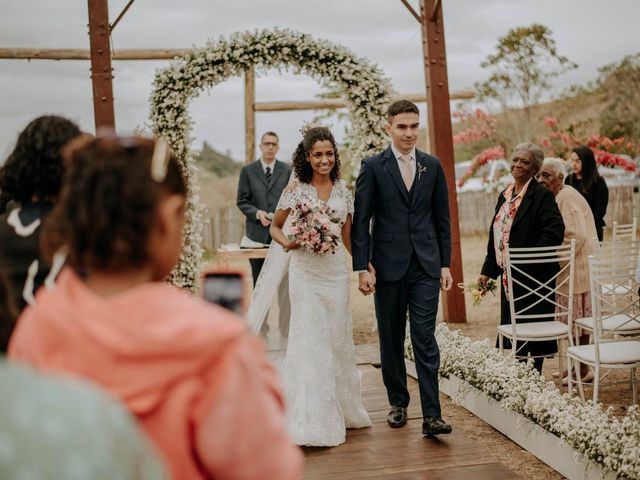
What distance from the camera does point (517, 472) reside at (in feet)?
15.5

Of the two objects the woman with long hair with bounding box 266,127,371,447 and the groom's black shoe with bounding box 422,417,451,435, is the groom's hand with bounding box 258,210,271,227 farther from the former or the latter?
the groom's black shoe with bounding box 422,417,451,435

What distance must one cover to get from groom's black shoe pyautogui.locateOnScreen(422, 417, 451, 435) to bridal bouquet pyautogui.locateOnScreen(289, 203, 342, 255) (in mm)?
1305

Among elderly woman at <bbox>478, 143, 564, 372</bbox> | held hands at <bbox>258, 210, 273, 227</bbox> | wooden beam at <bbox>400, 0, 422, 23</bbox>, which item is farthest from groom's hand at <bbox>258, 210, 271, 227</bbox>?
elderly woman at <bbox>478, 143, 564, 372</bbox>

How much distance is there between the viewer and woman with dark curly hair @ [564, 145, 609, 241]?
8.24m

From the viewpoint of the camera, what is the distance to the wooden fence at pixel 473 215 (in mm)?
22672

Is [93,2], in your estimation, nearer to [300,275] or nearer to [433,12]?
[433,12]

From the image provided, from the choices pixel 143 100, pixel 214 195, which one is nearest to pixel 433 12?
pixel 143 100

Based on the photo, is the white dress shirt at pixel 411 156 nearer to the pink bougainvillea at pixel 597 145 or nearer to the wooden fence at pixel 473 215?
the pink bougainvillea at pixel 597 145

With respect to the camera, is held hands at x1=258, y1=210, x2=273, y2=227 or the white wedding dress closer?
the white wedding dress

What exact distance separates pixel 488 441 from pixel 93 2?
674 cm

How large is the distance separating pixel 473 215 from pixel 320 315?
20310 mm

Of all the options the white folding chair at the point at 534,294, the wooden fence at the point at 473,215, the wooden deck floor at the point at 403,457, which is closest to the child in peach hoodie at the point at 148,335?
the wooden deck floor at the point at 403,457

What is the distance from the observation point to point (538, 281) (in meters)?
6.14

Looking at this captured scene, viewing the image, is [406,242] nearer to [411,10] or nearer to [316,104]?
[411,10]
